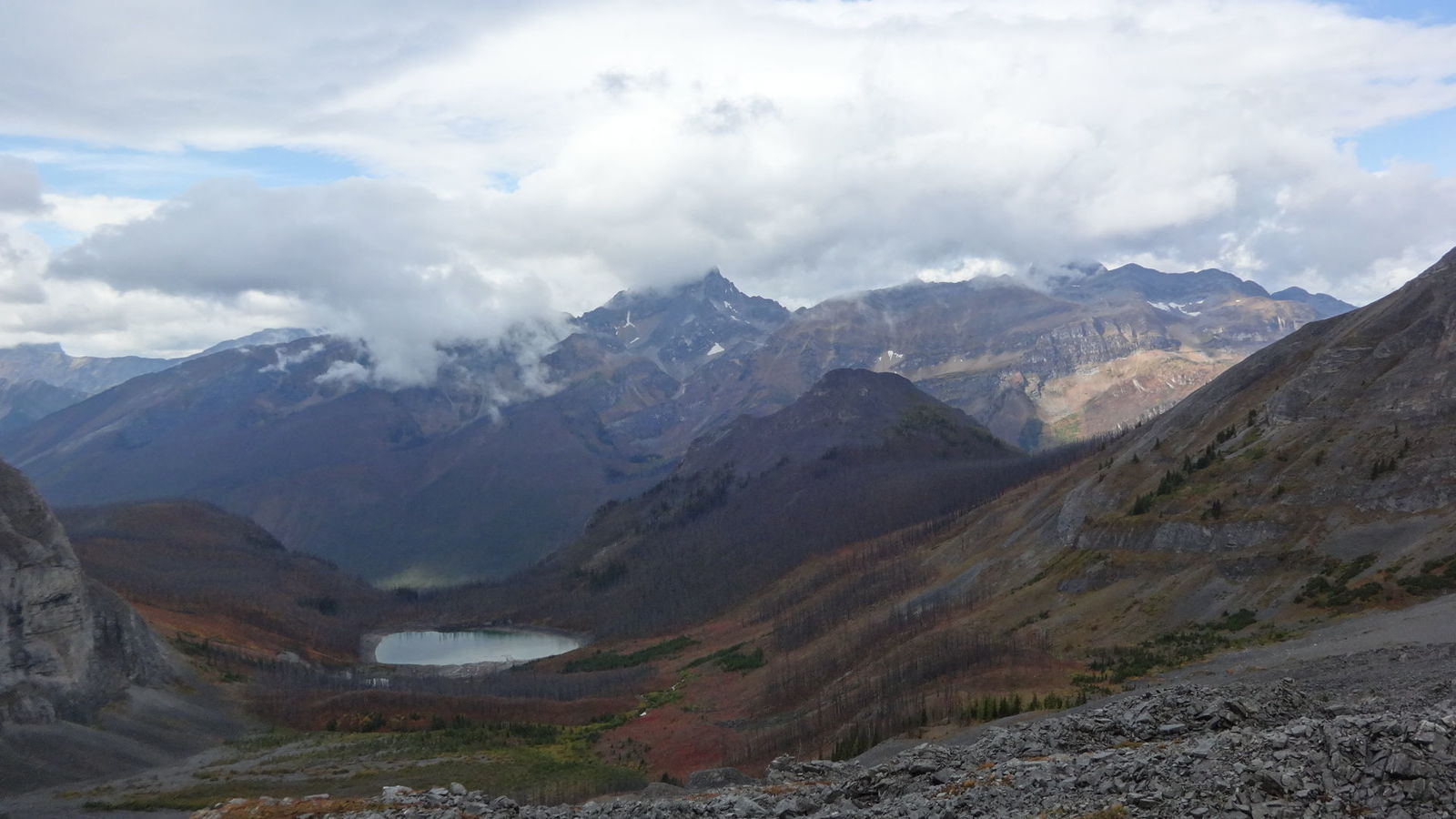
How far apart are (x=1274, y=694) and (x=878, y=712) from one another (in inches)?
2004

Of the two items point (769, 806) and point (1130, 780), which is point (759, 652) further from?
Answer: point (1130, 780)

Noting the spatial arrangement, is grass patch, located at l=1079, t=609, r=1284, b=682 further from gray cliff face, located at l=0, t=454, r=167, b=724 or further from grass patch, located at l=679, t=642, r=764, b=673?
gray cliff face, located at l=0, t=454, r=167, b=724

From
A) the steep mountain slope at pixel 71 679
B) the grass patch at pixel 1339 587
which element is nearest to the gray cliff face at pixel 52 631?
the steep mountain slope at pixel 71 679

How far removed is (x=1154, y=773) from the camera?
35.7m

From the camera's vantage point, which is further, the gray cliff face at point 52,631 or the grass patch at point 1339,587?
the gray cliff face at point 52,631

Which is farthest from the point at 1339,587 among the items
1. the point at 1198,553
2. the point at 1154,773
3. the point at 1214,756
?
the point at 1154,773

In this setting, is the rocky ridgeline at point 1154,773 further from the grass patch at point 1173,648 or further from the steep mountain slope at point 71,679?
the steep mountain slope at point 71,679

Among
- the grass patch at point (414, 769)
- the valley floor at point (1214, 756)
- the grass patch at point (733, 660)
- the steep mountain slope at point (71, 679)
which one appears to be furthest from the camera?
the grass patch at point (733, 660)

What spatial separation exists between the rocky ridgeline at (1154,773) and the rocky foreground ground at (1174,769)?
7 centimetres

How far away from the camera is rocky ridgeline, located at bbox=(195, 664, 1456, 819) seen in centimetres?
3094

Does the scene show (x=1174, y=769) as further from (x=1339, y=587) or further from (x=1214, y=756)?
(x=1339, y=587)

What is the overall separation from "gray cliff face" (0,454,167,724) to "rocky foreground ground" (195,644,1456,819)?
76068 millimetres

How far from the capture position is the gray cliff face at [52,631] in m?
114

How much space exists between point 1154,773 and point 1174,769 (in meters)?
0.67
